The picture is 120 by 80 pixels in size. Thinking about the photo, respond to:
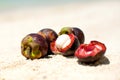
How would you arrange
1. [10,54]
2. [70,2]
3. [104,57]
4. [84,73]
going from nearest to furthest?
1. [84,73]
2. [104,57]
3. [10,54]
4. [70,2]

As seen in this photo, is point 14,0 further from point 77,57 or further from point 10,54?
point 77,57

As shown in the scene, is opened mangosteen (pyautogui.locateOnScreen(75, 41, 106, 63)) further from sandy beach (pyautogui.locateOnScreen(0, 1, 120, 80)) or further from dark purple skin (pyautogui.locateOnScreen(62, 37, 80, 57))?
dark purple skin (pyautogui.locateOnScreen(62, 37, 80, 57))

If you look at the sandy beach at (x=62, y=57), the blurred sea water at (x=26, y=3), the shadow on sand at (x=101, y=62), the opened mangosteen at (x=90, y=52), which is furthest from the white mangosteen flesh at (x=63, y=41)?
the blurred sea water at (x=26, y=3)

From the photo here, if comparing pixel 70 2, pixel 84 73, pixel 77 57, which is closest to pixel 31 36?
pixel 77 57

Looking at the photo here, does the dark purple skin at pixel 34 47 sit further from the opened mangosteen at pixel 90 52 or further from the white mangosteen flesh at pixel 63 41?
the opened mangosteen at pixel 90 52

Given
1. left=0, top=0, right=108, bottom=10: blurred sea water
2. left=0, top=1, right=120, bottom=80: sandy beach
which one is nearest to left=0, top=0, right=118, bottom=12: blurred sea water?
left=0, top=0, right=108, bottom=10: blurred sea water

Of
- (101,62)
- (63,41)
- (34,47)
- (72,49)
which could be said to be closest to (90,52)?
(101,62)

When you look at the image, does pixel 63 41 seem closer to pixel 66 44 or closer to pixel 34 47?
pixel 66 44
